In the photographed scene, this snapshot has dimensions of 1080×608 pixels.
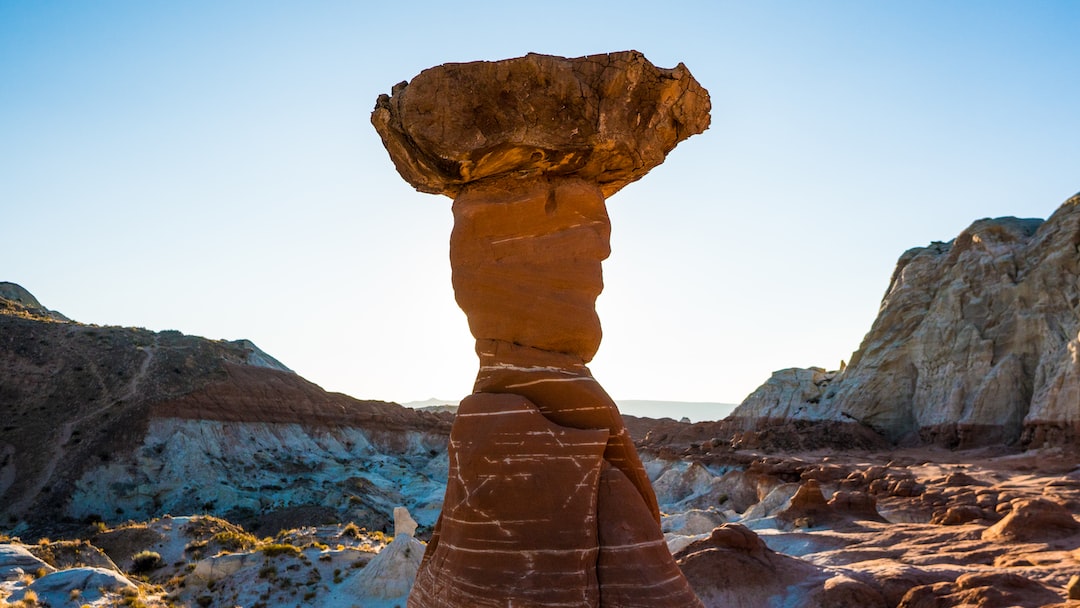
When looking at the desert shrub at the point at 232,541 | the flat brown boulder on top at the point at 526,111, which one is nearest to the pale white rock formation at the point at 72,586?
the desert shrub at the point at 232,541

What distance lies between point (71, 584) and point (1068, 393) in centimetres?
3574

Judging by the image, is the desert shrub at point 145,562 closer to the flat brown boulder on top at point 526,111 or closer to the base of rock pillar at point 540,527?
the base of rock pillar at point 540,527

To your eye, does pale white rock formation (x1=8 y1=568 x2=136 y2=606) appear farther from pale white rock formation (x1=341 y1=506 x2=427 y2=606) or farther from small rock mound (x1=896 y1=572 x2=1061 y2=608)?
small rock mound (x1=896 y1=572 x2=1061 y2=608)

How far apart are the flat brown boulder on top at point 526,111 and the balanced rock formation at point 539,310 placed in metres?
0.02

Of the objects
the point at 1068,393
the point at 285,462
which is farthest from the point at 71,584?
the point at 1068,393

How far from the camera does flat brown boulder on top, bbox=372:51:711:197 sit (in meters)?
7.30

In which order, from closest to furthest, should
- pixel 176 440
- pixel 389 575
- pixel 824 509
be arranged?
pixel 389 575, pixel 824 509, pixel 176 440

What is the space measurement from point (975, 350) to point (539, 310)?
39.5 m

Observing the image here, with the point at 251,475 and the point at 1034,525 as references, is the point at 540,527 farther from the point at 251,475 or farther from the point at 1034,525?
the point at 251,475

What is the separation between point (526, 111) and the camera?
732 centimetres

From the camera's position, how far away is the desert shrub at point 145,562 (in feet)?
66.7

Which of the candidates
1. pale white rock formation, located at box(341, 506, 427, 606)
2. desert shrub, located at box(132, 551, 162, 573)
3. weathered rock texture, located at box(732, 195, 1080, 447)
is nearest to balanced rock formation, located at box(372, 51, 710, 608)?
pale white rock formation, located at box(341, 506, 427, 606)

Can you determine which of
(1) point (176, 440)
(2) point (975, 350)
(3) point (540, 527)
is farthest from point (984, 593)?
(1) point (176, 440)

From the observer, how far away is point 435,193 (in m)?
8.62
